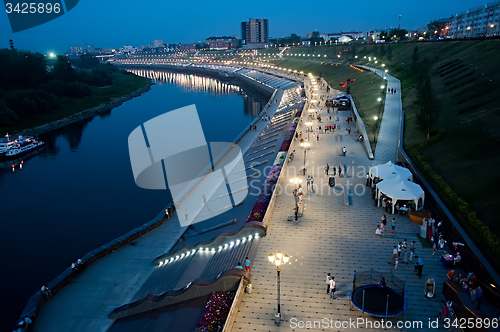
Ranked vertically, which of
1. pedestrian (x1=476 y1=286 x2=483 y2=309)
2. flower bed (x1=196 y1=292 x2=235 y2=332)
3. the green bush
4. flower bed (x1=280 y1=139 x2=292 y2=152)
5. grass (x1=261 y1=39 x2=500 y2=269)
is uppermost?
grass (x1=261 y1=39 x2=500 y2=269)

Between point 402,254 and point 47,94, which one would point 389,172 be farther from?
point 47,94

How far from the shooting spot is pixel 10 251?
19.1 metres

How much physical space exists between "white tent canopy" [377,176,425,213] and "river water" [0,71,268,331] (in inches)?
514

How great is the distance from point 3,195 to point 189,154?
1446 centimetres

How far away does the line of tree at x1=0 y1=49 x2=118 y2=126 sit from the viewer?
168 feet

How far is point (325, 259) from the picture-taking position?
1307 cm

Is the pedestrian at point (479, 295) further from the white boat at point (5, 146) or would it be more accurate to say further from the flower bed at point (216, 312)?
the white boat at point (5, 146)

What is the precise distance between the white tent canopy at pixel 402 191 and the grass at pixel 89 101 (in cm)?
4570

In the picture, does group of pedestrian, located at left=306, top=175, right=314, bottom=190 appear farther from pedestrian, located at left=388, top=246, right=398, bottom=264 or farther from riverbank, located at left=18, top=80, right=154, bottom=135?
riverbank, located at left=18, top=80, right=154, bottom=135

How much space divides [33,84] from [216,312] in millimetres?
70749

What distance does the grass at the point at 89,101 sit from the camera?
1961 inches

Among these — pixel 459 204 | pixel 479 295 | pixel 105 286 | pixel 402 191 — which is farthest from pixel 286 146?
pixel 479 295

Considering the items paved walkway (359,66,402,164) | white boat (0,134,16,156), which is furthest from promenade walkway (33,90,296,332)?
white boat (0,134,16,156)

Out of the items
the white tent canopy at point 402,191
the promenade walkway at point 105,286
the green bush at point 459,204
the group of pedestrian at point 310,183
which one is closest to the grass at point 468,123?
the green bush at point 459,204
